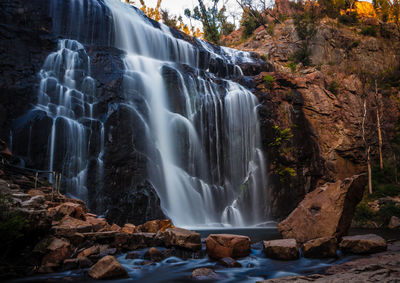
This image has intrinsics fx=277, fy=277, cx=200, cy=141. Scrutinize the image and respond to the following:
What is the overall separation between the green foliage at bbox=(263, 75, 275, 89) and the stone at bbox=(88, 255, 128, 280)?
57.0ft

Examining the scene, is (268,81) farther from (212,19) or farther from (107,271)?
(212,19)

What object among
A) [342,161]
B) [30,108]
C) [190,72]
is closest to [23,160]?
[30,108]

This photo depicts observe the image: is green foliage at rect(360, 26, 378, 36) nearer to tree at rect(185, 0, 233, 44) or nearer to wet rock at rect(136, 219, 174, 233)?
tree at rect(185, 0, 233, 44)

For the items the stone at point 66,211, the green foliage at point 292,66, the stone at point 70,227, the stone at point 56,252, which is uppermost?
the green foliage at point 292,66

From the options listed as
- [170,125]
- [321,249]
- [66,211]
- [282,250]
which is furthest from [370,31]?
[66,211]

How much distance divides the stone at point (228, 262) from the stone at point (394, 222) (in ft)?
37.9

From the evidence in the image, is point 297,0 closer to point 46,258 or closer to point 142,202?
point 142,202

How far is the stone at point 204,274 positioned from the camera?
512cm

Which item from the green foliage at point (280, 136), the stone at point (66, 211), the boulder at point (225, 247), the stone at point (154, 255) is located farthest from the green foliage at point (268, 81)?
the stone at point (154, 255)

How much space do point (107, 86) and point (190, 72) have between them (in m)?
5.85

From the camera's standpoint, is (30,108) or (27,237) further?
(30,108)

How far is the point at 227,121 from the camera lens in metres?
17.4

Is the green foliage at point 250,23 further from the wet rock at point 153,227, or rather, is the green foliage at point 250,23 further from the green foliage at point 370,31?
the wet rock at point 153,227

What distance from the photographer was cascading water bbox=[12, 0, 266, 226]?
1248cm
